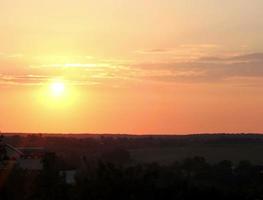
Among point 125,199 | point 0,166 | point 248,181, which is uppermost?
point 248,181

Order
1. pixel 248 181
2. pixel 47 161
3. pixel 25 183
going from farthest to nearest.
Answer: pixel 248 181, pixel 25 183, pixel 47 161

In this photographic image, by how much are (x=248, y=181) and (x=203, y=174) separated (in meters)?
10.2

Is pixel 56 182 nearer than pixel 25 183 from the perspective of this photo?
Yes

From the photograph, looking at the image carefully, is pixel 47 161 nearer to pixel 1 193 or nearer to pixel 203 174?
pixel 1 193

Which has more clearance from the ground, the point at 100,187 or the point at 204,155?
the point at 204,155

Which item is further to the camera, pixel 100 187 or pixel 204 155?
pixel 204 155

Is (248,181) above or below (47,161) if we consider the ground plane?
above

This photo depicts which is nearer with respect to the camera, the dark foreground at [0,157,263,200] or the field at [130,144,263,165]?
the dark foreground at [0,157,263,200]

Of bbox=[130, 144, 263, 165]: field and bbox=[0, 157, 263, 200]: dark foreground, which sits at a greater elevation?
bbox=[130, 144, 263, 165]: field

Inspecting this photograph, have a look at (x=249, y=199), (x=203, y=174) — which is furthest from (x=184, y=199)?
(x=203, y=174)

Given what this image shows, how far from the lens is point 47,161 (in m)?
24.4

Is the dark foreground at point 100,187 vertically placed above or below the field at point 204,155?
below

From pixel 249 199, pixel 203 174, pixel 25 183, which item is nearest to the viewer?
pixel 25 183

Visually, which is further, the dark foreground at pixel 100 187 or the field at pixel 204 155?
the field at pixel 204 155
